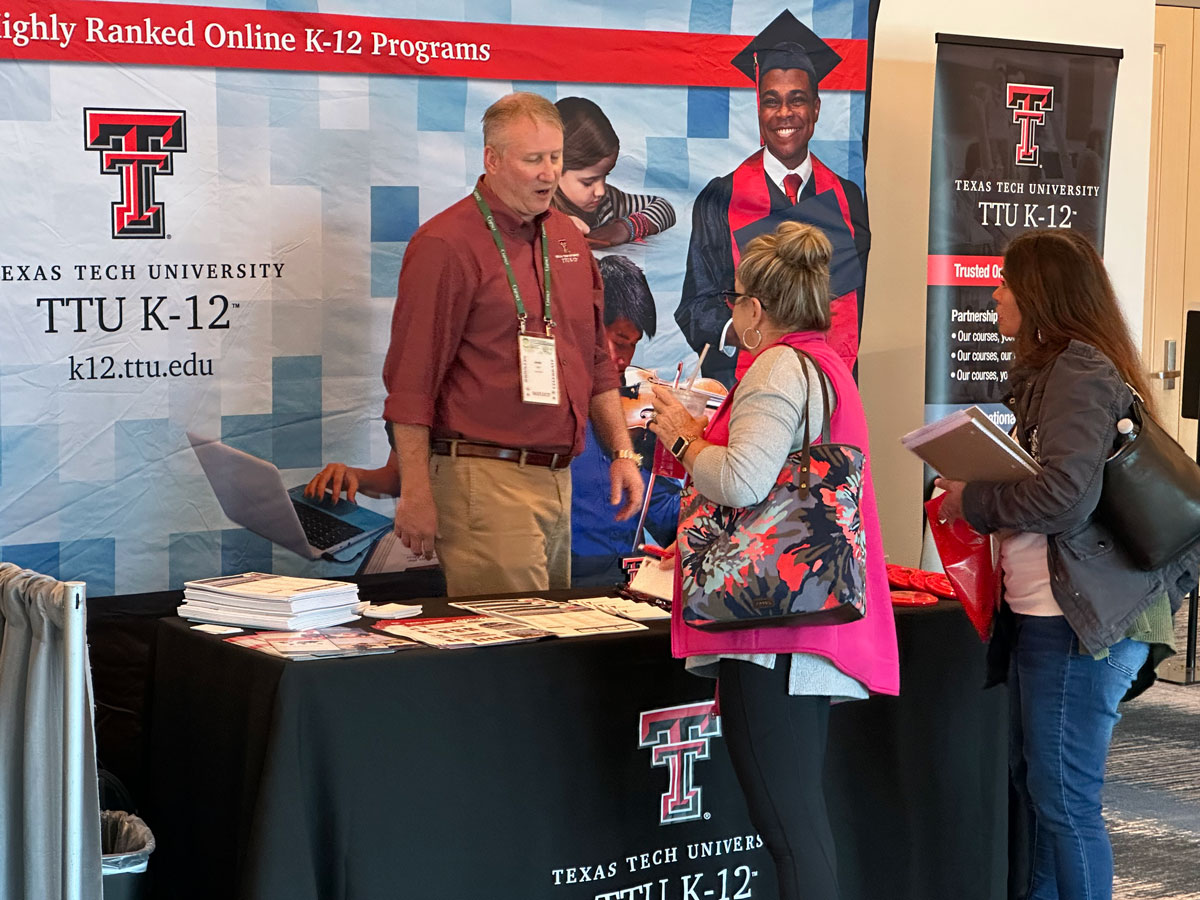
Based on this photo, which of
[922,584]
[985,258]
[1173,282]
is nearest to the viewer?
[922,584]

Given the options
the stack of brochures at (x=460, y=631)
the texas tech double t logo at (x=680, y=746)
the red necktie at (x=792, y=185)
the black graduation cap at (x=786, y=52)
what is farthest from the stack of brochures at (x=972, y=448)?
the black graduation cap at (x=786, y=52)

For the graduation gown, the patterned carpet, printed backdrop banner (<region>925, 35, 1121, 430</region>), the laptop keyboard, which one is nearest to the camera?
the patterned carpet

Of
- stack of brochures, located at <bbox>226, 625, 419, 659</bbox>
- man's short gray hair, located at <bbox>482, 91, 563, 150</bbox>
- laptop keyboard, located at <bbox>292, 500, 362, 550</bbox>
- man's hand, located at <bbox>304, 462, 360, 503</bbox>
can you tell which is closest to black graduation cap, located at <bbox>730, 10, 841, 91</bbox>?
man's short gray hair, located at <bbox>482, 91, 563, 150</bbox>

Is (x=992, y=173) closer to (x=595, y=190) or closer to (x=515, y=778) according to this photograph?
(x=595, y=190)

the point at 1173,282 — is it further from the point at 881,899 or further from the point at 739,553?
the point at 739,553

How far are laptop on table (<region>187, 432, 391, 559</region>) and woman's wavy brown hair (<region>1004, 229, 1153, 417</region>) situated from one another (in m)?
1.75

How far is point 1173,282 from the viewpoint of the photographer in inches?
265

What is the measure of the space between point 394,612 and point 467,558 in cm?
60

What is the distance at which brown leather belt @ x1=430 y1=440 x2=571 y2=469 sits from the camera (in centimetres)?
305

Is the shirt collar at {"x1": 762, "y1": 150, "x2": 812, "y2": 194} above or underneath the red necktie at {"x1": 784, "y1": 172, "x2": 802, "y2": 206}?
above

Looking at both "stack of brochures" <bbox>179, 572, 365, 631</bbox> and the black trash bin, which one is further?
"stack of brochures" <bbox>179, 572, 365, 631</bbox>

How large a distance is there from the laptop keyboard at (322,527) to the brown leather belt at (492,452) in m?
0.49

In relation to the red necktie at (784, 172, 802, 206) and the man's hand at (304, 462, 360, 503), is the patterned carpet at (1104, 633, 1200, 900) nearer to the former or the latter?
the red necktie at (784, 172, 802, 206)

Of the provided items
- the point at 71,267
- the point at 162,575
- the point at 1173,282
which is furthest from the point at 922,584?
the point at 1173,282
